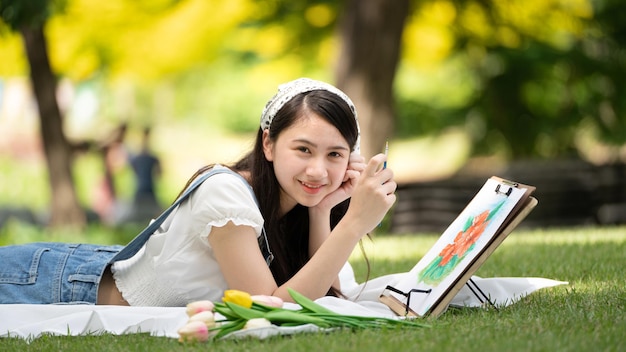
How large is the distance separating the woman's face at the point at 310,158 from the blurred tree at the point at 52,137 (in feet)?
23.4

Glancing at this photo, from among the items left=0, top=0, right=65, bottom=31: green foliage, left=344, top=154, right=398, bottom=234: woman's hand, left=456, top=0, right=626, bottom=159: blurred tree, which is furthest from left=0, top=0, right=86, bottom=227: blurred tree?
left=344, top=154, right=398, bottom=234: woman's hand

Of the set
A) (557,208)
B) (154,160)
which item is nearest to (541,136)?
(557,208)

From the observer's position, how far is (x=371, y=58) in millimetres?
9539

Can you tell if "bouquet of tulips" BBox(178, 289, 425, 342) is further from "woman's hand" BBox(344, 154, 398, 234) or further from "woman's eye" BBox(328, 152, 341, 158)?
"woman's eye" BBox(328, 152, 341, 158)

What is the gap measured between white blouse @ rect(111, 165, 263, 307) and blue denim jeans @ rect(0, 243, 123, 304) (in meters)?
0.12

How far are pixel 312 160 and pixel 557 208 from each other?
7303 millimetres

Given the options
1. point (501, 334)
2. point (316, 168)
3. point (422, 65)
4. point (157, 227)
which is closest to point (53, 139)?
point (422, 65)

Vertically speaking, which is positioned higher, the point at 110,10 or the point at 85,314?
the point at 110,10

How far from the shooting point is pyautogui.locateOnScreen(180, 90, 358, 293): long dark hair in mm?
3555

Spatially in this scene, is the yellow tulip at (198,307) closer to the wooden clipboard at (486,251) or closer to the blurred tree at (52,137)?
the wooden clipboard at (486,251)

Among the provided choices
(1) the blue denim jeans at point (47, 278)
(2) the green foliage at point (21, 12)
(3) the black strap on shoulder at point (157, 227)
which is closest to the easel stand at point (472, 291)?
(3) the black strap on shoulder at point (157, 227)

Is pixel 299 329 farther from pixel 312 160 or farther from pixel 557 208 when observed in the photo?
pixel 557 208

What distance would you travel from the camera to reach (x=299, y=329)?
3.12m

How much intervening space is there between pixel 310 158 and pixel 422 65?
11.5 metres
